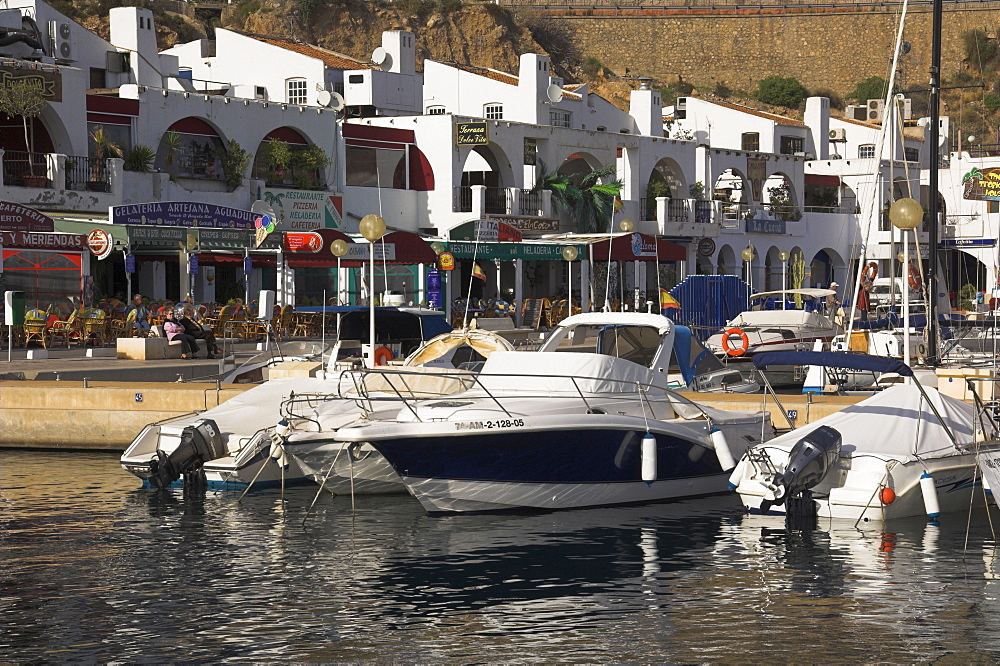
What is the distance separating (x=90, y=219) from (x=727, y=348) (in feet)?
52.7

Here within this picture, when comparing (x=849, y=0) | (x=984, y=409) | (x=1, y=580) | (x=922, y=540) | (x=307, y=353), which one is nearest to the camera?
(x=1, y=580)

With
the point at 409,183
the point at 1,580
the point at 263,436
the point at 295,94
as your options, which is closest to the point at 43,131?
the point at 409,183

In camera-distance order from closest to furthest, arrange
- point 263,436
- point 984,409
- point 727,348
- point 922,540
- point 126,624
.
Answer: point 126,624
point 922,540
point 984,409
point 263,436
point 727,348

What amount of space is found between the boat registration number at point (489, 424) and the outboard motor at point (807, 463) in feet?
10.2

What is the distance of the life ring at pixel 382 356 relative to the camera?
22256 millimetres

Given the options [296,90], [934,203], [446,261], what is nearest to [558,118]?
[296,90]

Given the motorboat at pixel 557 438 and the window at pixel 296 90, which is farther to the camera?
the window at pixel 296 90

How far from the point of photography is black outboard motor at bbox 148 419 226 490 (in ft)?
63.2

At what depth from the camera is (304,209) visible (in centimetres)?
4269

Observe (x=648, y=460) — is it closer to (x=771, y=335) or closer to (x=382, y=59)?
(x=771, y=335)

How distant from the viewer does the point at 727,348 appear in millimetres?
33719

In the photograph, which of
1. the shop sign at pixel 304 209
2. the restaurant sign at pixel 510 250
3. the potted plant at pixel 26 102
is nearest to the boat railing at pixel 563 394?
→ the potted plant at pixel 26 102

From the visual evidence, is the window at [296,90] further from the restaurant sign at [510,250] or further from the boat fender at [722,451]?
the boat fender at [722,451]

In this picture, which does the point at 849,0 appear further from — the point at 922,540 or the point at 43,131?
the point at 922,540
